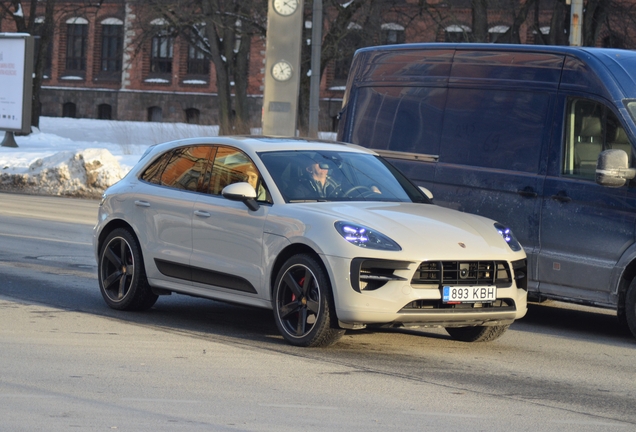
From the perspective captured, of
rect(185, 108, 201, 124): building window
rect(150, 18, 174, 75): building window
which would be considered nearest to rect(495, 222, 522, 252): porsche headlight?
rect(185, 108, 201, 124): building window

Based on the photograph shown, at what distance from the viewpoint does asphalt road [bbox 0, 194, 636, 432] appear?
5.97m

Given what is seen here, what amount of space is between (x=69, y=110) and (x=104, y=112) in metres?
2.37

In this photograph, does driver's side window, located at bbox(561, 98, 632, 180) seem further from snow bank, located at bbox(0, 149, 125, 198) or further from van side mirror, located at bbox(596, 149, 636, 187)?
snow bank, located at bbox(0, 149, 125, 198)

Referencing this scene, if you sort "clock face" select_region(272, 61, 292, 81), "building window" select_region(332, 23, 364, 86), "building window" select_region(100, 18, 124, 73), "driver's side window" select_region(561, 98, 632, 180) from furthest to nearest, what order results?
"building window" select_region(100, 18, 124, 73) → "building window" select_region(332, 23, 364, 86) → "clock face" select_region(272, 61, 292, 81) → "driver's side window" select_region(561, 98, 632, 180)

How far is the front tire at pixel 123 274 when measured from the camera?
9531mm

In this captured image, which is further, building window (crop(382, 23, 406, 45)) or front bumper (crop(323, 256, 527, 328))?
building window (crop(382, 23, 406, 45))

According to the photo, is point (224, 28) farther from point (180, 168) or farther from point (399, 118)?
point (180, 168)

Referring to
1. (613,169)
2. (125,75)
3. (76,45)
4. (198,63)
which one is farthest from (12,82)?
(76,45)

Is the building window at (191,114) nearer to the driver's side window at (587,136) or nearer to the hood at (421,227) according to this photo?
the driver's side window at (587,136)

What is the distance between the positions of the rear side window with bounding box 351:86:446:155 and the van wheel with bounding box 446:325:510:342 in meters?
2.08

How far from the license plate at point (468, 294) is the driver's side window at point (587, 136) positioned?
173 centimetres

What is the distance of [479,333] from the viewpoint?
8781 mm

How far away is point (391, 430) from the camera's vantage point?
5.72m

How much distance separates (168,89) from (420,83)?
191ft
